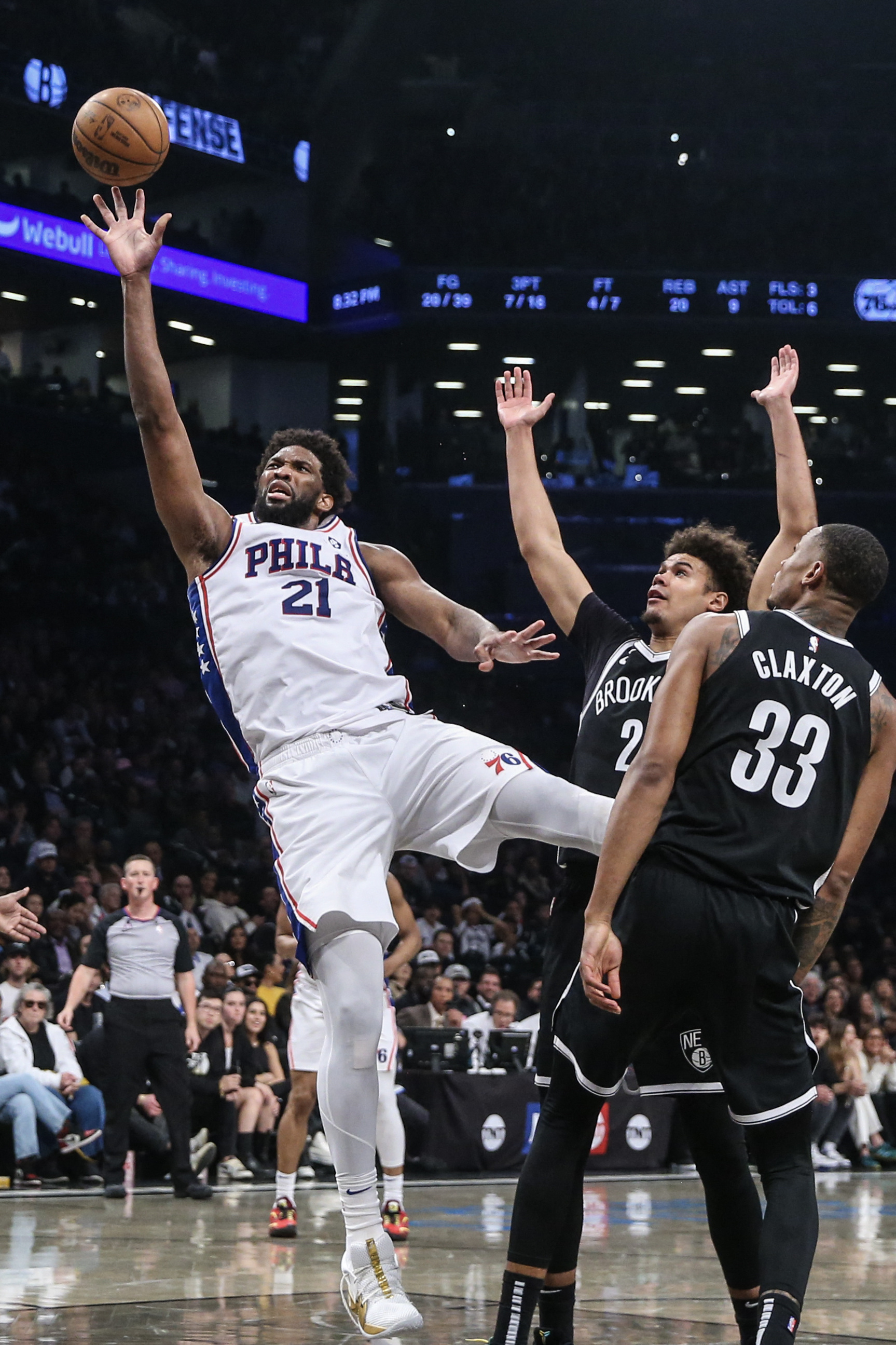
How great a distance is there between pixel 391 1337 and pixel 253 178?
2628 cm

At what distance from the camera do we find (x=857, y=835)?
4527 millimetres

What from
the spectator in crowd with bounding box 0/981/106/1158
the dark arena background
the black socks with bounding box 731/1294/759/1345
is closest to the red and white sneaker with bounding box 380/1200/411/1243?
the spectator in crowd with bounding box 0/981/106/1158

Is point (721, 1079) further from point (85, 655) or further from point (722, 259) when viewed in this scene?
point (722, 259)

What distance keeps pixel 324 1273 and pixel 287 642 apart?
11.4 ft

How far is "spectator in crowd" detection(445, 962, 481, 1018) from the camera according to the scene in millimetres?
14148

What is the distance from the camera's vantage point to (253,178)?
28641 millimetres

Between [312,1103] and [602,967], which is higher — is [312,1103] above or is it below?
below

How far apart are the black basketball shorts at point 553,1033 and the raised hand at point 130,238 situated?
229 cm

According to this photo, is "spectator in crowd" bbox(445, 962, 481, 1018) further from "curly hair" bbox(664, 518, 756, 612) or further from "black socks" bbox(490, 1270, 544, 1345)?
"black socks" bbox(490, 1270, 544, 1345)

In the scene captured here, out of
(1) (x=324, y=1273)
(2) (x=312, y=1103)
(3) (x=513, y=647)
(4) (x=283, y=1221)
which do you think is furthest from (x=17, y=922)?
(2) (x=312, y=1103)

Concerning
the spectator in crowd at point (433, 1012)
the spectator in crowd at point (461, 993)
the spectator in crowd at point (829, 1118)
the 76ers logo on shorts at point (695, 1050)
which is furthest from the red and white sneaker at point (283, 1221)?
the spectator in crowd at point (829, 1118)

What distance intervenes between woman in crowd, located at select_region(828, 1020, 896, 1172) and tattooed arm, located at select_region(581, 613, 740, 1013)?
37.8 ft

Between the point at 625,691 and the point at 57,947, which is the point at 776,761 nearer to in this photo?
the point at 625,691

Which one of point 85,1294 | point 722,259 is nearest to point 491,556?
point 722,259
